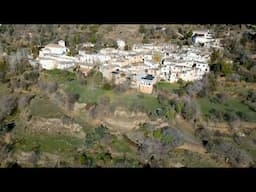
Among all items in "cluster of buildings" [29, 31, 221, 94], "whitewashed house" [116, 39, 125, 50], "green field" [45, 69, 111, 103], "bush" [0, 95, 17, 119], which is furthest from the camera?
"whitewashed house" [116, 39, 125, 50]

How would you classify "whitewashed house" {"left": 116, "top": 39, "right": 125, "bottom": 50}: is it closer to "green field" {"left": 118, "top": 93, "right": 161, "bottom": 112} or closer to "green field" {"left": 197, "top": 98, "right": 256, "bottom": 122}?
"green field" {"left": 118, "top": 93, "right": 161, "bottom": 112}

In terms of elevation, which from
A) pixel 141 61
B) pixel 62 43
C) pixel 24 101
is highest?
pixel 62 43

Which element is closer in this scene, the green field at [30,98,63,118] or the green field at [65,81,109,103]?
the green field at [30,98,63,118]

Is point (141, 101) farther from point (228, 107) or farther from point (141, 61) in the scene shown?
point (141, 61)

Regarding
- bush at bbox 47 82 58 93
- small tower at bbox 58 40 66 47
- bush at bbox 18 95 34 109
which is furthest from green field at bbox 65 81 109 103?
small tower at bbox 58 40 66 47

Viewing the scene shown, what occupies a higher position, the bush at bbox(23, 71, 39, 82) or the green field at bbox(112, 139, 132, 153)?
the bush at bbox(23, 71, 39, 82)

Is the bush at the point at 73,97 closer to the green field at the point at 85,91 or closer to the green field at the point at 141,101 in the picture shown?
the green field at the point at 85,91

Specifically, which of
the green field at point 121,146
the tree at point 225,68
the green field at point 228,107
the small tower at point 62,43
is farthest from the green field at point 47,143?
the small tower at point 62,43

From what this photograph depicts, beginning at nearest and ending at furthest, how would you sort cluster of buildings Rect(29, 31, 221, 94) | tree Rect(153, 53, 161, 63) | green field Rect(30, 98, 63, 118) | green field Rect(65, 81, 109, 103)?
green field Rect(30, 98, 63, 118)
green field Rect(65, 81, 109, 103)
cluster of buildings Rect(29, 31, 221, 94)
tree Rect(153, 53, 161, 63)

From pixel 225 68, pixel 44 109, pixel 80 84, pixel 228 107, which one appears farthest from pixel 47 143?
pixel 225 68

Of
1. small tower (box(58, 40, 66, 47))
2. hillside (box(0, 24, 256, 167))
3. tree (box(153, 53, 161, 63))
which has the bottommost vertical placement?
hillside (box(0, 24, 256, 167))
